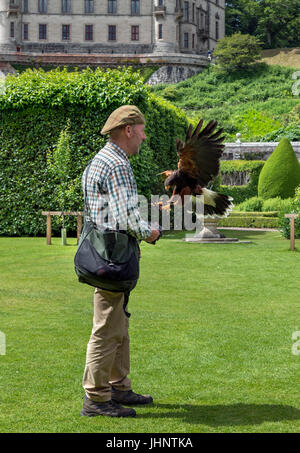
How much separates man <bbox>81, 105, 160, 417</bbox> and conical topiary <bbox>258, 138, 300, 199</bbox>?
22942 millimetres

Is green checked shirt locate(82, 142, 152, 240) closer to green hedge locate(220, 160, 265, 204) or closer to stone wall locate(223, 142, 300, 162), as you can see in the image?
green hedge locate(220, 160, 265, 204)

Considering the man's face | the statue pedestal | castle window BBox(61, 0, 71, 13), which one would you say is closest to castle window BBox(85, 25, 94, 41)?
castle window BBox(61, 0, 71, 13)

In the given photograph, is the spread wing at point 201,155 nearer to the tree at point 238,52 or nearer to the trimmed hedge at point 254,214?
the trimmed hedge at point 254,214

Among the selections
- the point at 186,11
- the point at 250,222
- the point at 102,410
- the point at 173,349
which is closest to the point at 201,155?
the point at 173,349

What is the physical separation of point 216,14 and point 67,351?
89.2 metres

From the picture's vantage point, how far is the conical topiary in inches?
1063

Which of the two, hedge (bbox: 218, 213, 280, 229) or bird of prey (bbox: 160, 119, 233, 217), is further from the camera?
hedge (bbox: 218, 213, 280, 229)

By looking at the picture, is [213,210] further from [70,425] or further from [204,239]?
[204,239]

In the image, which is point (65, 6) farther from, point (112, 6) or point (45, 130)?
point (45, 130)

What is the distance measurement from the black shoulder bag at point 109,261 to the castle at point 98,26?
76357 mm

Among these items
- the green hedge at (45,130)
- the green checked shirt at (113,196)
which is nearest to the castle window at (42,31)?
the green hedge at (45,130)

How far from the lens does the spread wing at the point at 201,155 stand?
23.9 feet

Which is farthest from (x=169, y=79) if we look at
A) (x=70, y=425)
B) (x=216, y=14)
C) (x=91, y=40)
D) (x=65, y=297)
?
(x=70, y=425)

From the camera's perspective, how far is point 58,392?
503cm
